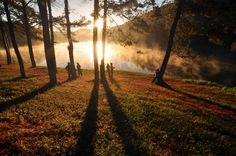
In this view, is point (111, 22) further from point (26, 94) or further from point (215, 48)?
point (215, 48)

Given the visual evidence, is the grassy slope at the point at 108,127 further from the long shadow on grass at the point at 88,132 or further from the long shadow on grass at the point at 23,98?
the long shadow on grass at the point at 23,98

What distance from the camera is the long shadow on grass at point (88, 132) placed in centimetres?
776

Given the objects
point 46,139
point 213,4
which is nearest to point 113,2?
point 213,4

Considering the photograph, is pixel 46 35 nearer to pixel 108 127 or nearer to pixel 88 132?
pixel 108 127

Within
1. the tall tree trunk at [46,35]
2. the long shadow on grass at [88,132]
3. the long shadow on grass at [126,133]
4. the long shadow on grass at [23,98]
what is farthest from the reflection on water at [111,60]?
the long shadow on grass at [88,132]

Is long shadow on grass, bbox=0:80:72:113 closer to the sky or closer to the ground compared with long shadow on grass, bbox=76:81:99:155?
closer to the sky

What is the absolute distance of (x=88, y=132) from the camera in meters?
9.12

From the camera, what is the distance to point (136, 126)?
10008 millimetres

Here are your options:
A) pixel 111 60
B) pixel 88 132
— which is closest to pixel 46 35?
pixel 88 132

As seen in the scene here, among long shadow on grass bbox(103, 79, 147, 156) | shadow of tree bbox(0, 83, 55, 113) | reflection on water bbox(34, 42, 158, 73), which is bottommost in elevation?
long shadow on grass bbox(103, 79, 147, 156)

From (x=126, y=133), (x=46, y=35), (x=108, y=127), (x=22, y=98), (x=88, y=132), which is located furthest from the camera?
(x=46, y=35)

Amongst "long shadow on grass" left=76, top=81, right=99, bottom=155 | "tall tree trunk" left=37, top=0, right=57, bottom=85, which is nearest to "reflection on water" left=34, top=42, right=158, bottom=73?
"tall tree trunk" left=37, top=0, right=57, bottom=85

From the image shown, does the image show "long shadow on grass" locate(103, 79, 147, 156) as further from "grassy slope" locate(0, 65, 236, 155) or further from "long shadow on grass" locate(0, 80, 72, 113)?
"long shadow on grass" locate(0, 80, 72, 113)

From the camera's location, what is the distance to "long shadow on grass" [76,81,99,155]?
776 cm
